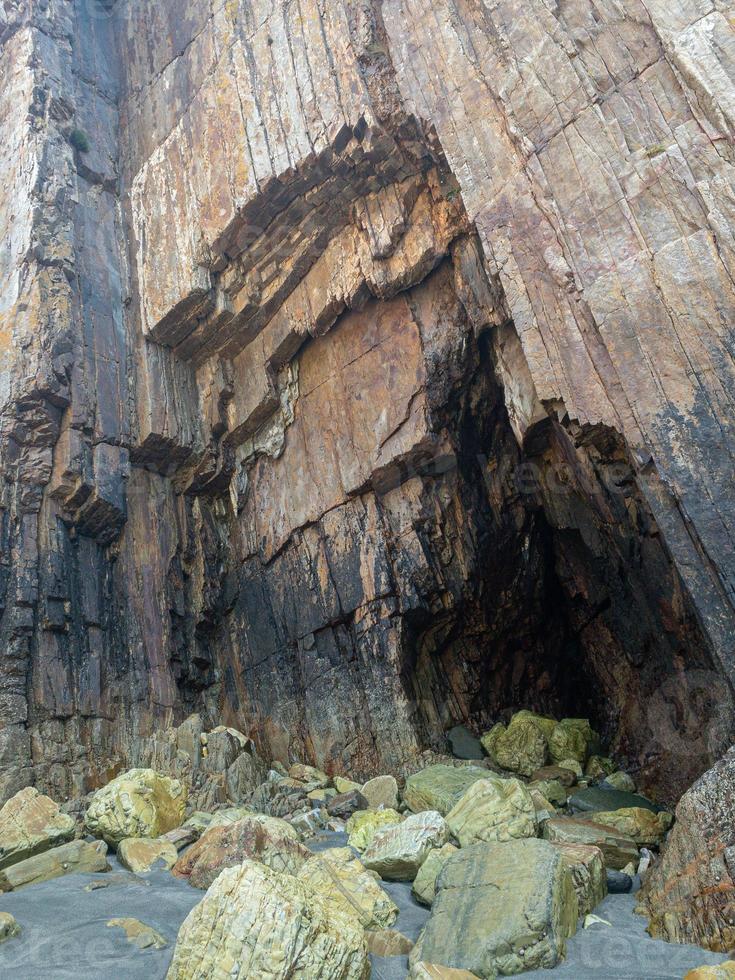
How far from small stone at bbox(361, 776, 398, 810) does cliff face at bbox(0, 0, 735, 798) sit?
85 centimetres

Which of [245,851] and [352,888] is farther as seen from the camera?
[245,851]

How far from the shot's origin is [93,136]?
15148 millimetres

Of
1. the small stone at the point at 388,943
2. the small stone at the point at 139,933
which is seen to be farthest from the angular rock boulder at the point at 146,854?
the small stone at the point at 388,943

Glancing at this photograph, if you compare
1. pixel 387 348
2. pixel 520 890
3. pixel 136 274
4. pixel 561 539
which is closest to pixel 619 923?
pixel 520 890

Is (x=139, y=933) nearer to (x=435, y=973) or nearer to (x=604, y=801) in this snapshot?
(x=435, y=973)

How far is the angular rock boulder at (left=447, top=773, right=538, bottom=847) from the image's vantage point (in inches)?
247

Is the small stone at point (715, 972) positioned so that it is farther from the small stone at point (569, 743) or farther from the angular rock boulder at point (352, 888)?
the small stone at point (569, 743)

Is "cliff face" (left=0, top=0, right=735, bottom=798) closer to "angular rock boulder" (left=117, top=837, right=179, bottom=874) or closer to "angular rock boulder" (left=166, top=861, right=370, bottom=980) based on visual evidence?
"angular rock boulder" (left=117, top=837, right=179, bottom=874)

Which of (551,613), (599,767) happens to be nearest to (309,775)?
(599,767)

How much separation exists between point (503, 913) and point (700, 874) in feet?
4.46

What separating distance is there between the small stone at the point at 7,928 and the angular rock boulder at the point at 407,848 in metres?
2.73

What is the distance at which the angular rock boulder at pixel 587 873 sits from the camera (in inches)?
206

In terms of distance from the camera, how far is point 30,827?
7375mm

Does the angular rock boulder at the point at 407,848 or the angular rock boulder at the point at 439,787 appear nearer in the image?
the angular rock boulder at the point at 407,848
